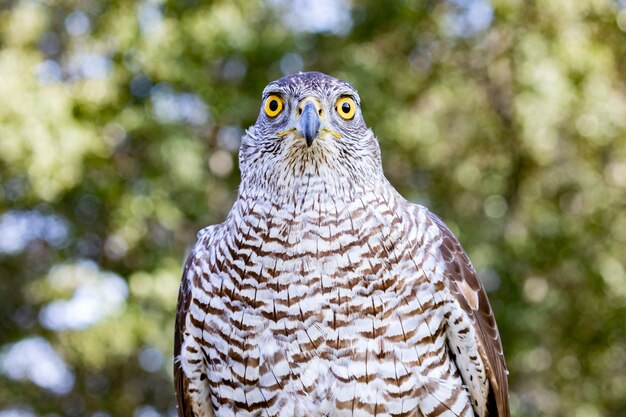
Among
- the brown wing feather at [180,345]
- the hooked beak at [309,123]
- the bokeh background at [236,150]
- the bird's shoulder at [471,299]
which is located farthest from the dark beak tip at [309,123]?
the bokeh background at [236,150]

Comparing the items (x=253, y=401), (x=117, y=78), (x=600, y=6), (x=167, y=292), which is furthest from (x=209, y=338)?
(x=600, y=6)

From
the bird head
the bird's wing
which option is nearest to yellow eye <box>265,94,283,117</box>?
the bird head

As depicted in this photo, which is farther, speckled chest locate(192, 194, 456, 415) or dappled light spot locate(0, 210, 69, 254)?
dappled light spot locate(0, 210, 69, 254)

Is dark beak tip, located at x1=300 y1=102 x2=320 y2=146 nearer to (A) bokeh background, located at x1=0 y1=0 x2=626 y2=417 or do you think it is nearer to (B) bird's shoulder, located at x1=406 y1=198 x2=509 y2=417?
(B) bird's shoulder, located at x1=406 y1=198 x2=509 y2=417

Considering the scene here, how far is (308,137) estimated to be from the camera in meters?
2.95

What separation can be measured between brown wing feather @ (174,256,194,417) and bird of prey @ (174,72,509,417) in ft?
0.22

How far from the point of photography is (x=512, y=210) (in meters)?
12.6

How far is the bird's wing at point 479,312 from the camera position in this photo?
3.13 meters

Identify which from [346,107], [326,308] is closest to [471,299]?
[326,308]

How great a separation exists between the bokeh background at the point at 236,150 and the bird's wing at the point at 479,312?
6.37 meters

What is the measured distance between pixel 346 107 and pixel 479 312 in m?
0.93

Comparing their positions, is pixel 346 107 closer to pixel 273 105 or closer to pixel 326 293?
pixel 273 105

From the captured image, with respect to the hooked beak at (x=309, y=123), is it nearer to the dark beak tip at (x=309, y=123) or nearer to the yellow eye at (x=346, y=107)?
the dark beak tip at (x=309, y=123)

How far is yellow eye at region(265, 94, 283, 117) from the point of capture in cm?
322
